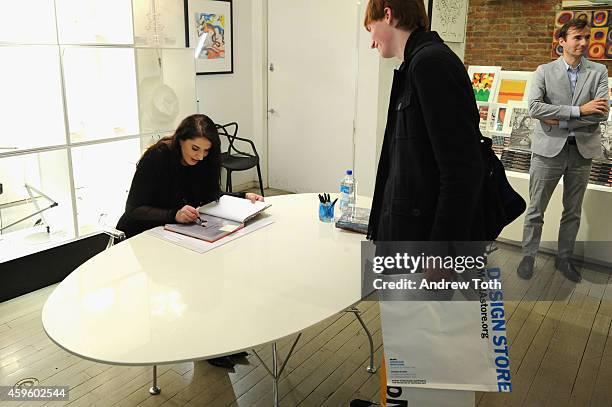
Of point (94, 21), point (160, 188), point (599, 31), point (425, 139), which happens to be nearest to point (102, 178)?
point (94, 21)

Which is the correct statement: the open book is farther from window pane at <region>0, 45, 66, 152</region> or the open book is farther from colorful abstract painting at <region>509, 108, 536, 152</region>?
colorful abstract painting at <region>509, 108, 536, 152</region>

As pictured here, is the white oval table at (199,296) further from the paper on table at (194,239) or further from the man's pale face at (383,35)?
the man's pale face at (383,35)

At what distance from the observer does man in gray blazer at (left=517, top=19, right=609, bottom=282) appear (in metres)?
3.32

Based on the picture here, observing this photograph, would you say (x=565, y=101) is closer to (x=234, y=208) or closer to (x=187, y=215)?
(x=234, y=208)

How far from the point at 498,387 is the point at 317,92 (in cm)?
403

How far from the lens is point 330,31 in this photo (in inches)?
190

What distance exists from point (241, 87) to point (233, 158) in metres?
0.93

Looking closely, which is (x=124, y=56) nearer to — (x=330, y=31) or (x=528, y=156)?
(x=330, y=31)

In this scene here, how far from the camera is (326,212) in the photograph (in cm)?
243

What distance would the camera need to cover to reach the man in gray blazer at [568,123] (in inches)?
131

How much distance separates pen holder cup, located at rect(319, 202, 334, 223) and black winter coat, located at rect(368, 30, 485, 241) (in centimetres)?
81

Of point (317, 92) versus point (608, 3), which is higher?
point (608, 3)

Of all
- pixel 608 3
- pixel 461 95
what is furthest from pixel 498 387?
pixel 608 3

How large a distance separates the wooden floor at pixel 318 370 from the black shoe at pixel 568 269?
0.45 meters
